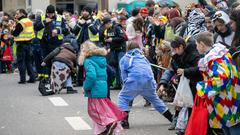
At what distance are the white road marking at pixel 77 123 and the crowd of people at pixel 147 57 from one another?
717mm

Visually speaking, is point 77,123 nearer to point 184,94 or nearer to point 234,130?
point 184,94

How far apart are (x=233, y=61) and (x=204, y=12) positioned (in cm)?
634

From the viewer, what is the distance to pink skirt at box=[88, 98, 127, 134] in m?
8.75

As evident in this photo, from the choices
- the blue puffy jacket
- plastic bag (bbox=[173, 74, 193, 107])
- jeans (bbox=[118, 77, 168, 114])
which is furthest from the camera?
jeans (bbox=[118, 77, 168, 114])

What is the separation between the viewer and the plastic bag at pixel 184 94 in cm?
834

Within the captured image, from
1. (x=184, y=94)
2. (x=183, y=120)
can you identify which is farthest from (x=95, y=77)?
(x=183, y=120)

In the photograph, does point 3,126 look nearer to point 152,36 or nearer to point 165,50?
point 165,50

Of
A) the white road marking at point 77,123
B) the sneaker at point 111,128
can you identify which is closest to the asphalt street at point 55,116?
the white road marking at point 77,123

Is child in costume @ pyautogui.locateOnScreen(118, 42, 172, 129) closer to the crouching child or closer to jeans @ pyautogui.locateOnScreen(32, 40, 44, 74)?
the crouching child

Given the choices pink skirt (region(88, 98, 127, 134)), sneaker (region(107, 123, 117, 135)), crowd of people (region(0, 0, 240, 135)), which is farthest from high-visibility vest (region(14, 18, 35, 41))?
sneaker (region(107, 123, 117, 135))

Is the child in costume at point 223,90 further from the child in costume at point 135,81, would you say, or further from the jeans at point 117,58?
the jeans at point 117,58

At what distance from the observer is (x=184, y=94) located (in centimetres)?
839

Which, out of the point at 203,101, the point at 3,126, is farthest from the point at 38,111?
the point at 203,101

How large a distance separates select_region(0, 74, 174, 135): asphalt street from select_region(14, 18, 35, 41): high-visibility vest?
2.20 m
